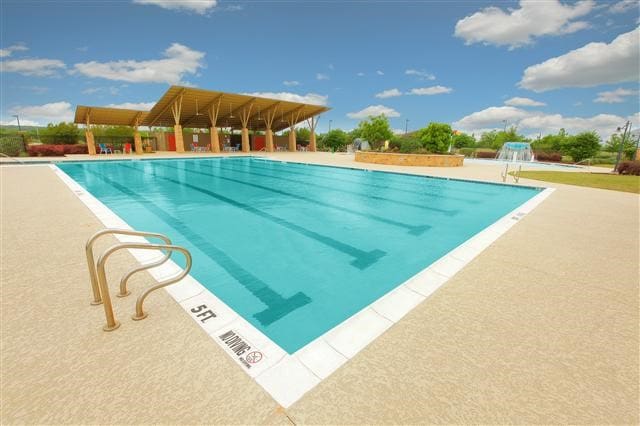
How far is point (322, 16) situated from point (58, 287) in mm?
37235

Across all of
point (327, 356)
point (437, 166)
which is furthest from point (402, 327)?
point (437, 166)

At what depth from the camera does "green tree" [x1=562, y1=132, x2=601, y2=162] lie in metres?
32.0

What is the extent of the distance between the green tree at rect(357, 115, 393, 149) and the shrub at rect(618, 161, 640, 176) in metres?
24.9

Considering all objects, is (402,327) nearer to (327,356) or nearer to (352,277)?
(327,356)

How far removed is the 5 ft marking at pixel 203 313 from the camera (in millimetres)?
2464

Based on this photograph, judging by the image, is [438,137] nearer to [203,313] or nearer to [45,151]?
[203,313]

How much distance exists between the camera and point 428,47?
37594 millimetres

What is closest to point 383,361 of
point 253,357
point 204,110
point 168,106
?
point 253,357

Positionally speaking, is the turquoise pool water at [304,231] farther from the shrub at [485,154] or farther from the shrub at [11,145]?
the shrub at [485,154]

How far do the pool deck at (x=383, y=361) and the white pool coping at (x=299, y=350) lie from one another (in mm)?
79

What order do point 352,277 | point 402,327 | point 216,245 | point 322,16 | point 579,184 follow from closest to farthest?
1. point 402,327
2. point 352,277
3. point 216,245
4. point 579,184
5. point 322,16

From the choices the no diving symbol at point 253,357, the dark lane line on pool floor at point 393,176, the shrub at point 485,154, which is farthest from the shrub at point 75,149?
the shrub at point 485,154

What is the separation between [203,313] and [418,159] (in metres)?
19.1

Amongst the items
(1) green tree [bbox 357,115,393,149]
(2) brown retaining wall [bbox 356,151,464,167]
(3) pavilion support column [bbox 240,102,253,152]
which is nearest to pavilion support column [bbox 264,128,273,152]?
(3) pavilion support column [bbox 240,102,253,152]
